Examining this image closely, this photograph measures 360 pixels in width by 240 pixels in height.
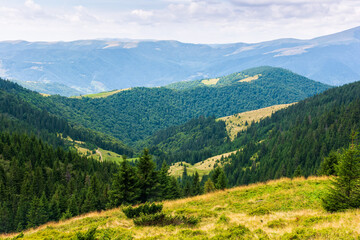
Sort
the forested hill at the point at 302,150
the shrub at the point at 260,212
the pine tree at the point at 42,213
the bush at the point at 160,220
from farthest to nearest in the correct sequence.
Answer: the forested hill at the point at 302,150 → the pine tree at the point at 42,213 → the shrub at the point at 260,212 → the bush at the point at 160,220

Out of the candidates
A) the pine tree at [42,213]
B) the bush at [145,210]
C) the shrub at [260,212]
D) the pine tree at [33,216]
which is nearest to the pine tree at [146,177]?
the bush at [145,210]

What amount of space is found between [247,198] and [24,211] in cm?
7026

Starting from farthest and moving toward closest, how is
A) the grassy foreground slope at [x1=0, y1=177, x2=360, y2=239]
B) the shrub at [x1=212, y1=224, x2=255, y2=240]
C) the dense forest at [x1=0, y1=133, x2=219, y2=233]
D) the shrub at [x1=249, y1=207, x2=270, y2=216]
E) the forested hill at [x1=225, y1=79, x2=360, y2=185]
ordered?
the forested hill at [x1=225, y1=79, x2=360, y2=185], the dense forest at [x1=0, y1=133, x2=219, y2=233], the shrub at [x1=249, y1=207, x2=270, y2=216], the shrub at [x1=212, y1=224, x2=255, y2=240], the grassy foreground slope at [x1=0, y1=177, x2=360, y2=239]

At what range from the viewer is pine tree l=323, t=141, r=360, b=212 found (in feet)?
66.2

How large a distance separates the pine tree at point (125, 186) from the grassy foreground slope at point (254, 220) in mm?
7469

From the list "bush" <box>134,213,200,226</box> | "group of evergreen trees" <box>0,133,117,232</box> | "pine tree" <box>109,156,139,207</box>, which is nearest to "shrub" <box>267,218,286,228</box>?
"bush" <box>134,213,200,226</box>

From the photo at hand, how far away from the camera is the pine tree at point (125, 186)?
3794 centimetres

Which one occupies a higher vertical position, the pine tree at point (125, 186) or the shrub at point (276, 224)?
the shrub at point (276, 224)

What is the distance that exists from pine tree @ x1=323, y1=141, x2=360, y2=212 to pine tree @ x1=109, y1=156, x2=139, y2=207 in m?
27.3

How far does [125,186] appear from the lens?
38.3 metres

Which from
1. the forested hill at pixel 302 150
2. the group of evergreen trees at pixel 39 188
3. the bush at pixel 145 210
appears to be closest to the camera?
the bush at pixel 145 210

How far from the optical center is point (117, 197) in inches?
1510

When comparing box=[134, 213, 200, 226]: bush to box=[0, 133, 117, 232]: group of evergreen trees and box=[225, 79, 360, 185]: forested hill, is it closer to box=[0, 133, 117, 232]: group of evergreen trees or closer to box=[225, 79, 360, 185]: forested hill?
box=[0, 133, 117, 232]: group of evergreen trees

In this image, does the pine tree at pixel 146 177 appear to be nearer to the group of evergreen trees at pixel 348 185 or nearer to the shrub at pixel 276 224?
the shrub at pixel 276 224
